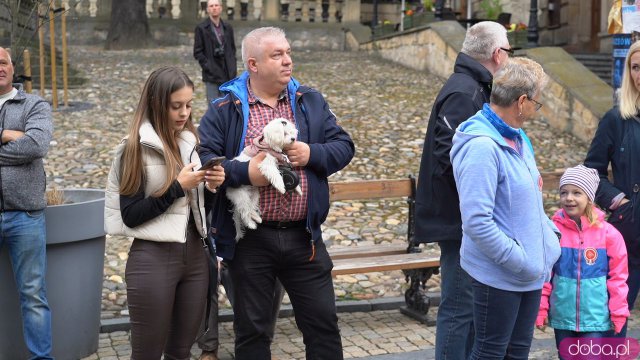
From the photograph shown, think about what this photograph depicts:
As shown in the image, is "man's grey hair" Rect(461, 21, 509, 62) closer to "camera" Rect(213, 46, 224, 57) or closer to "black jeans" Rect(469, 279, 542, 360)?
"black jeans" Rect(469, 279, 542, 360)

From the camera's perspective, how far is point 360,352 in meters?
5.71

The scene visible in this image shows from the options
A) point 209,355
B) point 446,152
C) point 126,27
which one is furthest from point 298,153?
point 126,27

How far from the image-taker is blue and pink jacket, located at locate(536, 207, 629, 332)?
466 centimetres

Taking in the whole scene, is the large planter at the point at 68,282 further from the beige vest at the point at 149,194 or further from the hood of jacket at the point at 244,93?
the hood of jacket at the point at 244,93

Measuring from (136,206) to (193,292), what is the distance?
497 millimetres

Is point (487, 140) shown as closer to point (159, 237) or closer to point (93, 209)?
point (159, 237)

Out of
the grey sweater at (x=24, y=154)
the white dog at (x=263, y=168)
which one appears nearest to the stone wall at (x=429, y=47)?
the grey sweater at (x=24, y=154)

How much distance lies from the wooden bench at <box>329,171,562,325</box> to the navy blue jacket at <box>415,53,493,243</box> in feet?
5.24

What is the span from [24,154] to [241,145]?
1341 mm

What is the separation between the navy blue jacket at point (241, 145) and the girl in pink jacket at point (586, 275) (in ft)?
4.37

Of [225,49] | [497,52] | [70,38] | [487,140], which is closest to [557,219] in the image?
[497,52]

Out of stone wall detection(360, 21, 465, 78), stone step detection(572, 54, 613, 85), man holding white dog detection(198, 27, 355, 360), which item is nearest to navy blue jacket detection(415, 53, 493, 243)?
man holding white dog detection(198, 27, 355, 360)

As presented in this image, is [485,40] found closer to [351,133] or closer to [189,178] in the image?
[189,178]

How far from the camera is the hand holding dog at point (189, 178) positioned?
398cm
